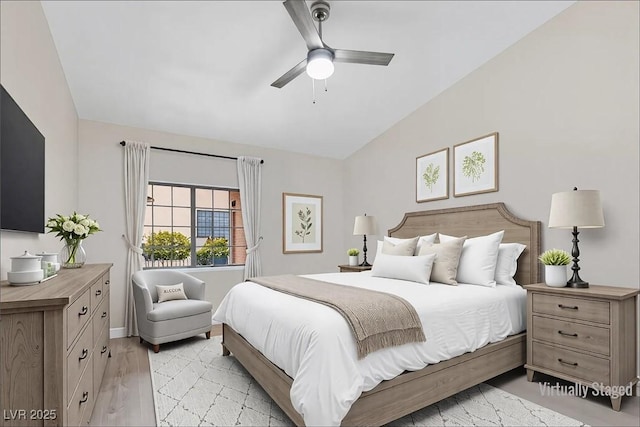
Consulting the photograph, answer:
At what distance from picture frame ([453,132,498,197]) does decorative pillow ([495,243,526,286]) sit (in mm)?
689

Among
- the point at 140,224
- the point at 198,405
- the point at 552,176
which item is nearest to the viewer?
the point at 198,405

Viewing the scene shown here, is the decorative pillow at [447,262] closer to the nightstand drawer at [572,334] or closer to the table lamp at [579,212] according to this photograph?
the nightstand drawer at [572,334]

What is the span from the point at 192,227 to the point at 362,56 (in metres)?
3.27

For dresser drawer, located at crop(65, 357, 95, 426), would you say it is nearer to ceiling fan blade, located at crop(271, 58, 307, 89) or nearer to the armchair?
the armchair

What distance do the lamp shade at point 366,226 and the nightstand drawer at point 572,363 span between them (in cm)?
252

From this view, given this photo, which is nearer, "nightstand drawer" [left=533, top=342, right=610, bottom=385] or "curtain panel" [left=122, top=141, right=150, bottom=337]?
"nightstand drawer" [left=533, top=342, right=610, bottom=385]

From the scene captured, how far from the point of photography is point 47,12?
2.69 m

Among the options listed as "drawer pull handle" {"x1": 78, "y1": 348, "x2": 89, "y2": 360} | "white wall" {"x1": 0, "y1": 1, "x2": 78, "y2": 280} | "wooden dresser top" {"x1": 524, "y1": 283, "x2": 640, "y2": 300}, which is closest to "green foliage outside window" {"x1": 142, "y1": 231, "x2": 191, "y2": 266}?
"white wall" {"x1": 0, "y1": 1, "x2": 78, "y2": 280}

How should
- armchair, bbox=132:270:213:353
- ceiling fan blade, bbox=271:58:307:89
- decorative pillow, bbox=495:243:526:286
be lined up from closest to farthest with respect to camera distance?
1. ceiling fan blade, bbox=271:58:307:89
2. decorative pillow, bbox=495:243:526:286
3. armchair, bbox=132:270:213:353

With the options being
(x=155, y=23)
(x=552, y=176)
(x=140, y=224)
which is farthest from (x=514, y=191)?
(x=140, y=224)

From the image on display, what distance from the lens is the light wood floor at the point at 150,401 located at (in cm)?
227

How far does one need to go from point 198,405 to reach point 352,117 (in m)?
3.81

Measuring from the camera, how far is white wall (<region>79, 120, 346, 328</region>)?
414 centimetres

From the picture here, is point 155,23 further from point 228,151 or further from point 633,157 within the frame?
point 633,157
